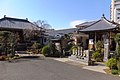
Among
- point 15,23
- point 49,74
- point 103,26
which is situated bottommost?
point 49,74

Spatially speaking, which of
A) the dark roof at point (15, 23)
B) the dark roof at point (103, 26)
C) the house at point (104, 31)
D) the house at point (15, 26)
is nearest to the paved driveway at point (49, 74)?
the house at point (104, 31)

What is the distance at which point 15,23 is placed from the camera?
126ft

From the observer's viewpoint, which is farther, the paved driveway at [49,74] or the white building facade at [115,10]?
the white building facade at [115,10]

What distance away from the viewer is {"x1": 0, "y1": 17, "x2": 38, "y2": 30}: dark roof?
36.2 meters

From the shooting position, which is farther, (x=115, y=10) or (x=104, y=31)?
(x=115, y=10)

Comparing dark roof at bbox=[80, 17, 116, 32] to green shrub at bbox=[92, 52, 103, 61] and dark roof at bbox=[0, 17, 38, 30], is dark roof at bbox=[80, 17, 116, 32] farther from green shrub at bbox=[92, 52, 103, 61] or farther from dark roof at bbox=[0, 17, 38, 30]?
dark roof at bbox=[0, 17, 38, 30]

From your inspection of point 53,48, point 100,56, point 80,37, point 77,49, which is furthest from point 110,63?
point 80,37

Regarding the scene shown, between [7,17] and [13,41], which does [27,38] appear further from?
[13,41]

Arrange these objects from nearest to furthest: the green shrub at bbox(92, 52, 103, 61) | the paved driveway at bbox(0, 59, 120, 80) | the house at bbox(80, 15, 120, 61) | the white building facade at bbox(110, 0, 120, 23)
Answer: the paved driveway at bbox(0, 59, 120, 80), the green shrub at bbox(92, 52, 103, 61), the house at bbox(80, 15, 120, 61), the white building facade at bbox(110, 0, 120, 23)

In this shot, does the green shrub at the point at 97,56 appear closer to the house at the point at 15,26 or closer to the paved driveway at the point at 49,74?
the paved driveway at the point at 49,74

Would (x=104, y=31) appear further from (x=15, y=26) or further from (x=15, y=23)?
(x=15, y=23)

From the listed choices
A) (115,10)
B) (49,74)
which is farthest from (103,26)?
(49,74)

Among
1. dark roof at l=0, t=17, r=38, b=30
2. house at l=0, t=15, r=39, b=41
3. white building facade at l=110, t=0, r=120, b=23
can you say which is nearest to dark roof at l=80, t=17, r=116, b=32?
white building facade at l=110, t=0, r=120, b=23

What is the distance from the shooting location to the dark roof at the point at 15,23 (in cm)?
3625
